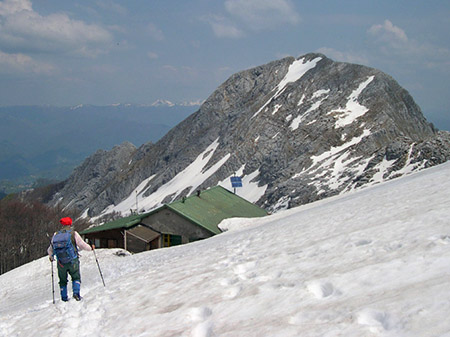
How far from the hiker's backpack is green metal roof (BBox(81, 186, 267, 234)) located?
25588mm

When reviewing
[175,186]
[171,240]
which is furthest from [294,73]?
[171,240]

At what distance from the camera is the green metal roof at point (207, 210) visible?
38.7 meters

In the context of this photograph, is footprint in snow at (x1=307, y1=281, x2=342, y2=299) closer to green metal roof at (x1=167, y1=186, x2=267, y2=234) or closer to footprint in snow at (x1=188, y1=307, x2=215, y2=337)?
footprint in snow at (x1=188, y1=307, x2=215, y2=337)

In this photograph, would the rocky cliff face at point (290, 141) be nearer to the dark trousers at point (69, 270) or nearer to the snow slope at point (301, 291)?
the snow slope at point (301, 291)

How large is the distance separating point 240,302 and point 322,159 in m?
75.3

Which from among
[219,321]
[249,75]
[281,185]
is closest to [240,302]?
[219,321]

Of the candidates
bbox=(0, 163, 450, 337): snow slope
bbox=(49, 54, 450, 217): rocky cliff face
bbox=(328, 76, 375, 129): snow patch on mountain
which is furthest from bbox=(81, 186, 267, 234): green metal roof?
bbox=(328, 76, 375, 129): snow patch on mountain

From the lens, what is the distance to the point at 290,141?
95.1 m

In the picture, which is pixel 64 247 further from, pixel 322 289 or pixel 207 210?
pixel 207 210

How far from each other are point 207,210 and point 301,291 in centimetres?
3460

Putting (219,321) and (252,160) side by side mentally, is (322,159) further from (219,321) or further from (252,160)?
(219,321)

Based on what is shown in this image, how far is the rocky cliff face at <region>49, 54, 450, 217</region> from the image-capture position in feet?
214

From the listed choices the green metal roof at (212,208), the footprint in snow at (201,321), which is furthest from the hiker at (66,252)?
the green metal roof at (212,208)

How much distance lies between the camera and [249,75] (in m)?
149
